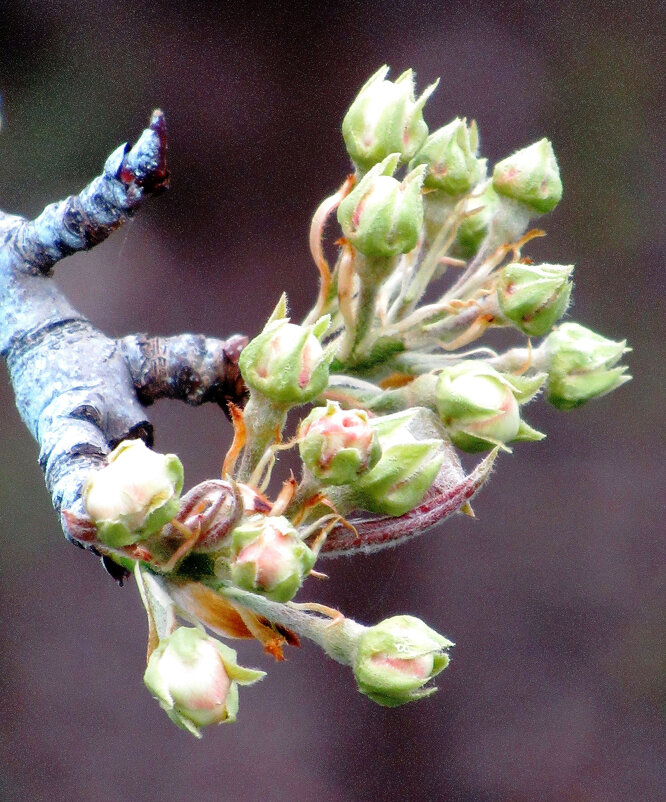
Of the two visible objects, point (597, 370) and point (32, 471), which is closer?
point (597, 370)

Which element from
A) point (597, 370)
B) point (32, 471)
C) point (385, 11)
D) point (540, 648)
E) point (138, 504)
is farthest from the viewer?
point (385, 11)

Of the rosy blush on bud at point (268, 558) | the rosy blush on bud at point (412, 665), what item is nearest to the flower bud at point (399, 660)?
the rosy blush on bud at point (412, 665)

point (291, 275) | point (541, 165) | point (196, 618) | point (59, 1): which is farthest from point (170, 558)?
point (59, 1)

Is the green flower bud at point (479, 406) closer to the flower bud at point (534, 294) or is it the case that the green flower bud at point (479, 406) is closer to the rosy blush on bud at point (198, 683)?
the flower bud at point (534, 294)

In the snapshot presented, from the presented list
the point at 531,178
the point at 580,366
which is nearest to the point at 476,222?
the point at 531,178

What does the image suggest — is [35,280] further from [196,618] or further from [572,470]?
[572,470]

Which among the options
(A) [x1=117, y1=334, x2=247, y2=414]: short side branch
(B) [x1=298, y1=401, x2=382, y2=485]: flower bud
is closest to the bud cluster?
(B) [x1=298, y1=401, x2=382, y2=485]: flower bud

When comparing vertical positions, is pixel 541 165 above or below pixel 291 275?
above
